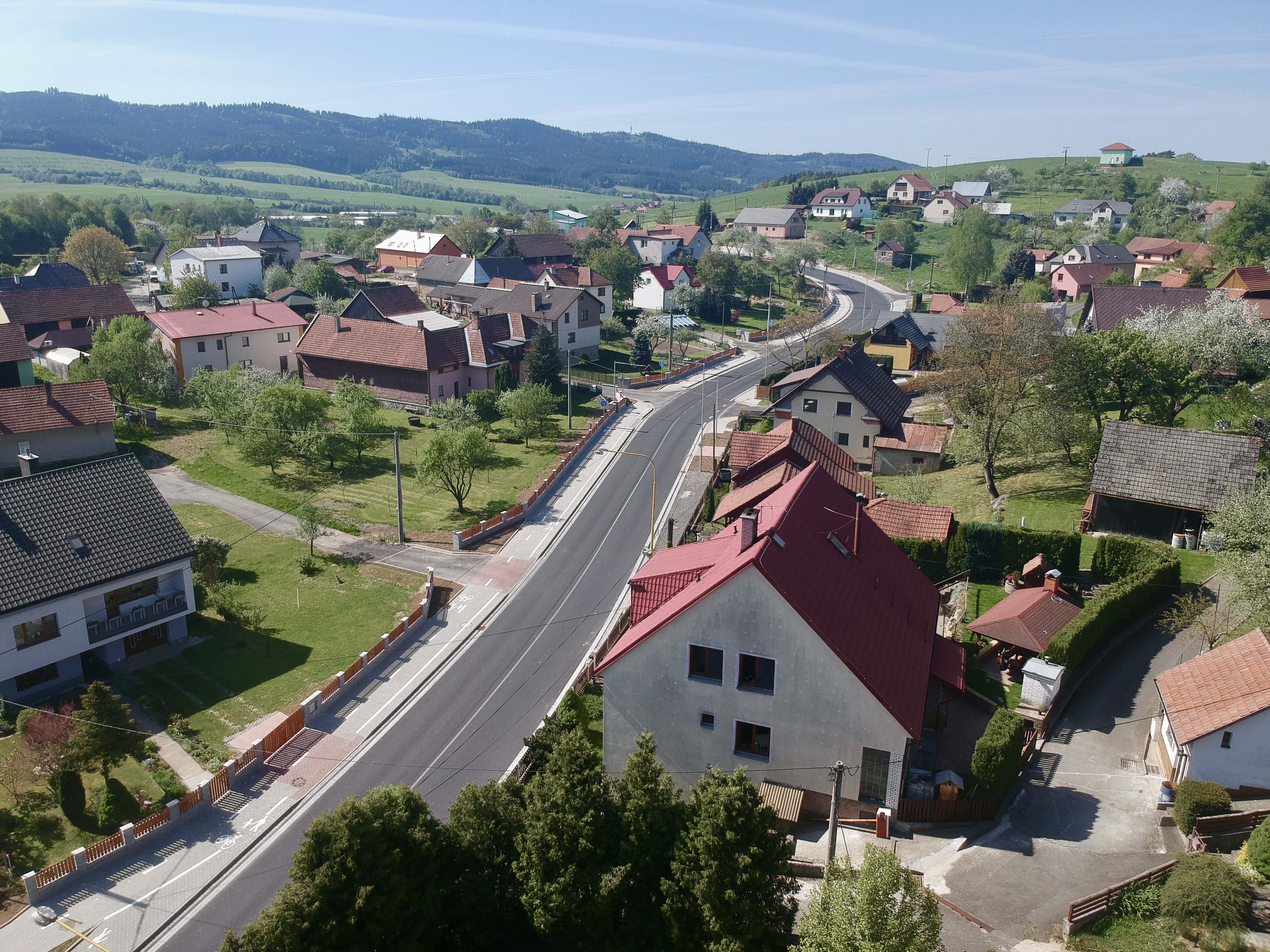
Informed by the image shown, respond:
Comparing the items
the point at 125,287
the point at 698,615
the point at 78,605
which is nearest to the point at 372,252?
the point at 125,287

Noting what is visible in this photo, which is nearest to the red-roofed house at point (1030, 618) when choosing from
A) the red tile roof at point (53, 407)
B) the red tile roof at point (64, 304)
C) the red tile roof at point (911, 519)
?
the red tile roof at point (911, 519)

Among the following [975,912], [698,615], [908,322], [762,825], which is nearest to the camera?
[762,825]

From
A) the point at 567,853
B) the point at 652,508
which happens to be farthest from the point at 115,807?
the point at 652,508

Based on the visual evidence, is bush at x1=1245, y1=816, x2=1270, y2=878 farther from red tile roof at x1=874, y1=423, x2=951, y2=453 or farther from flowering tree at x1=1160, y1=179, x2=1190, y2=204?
flowering tree at x1=1160, y1=179, x2=1190, y2=204

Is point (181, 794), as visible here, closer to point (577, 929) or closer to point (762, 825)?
point (577, 929)

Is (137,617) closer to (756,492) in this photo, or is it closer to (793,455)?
(756,492)

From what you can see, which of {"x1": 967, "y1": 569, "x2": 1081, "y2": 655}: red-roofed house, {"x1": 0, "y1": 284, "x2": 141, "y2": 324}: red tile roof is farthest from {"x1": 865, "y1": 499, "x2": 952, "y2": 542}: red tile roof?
{"x1": 0, "y1": 284, "x2": 141, "y2": 324}: red tile roof
